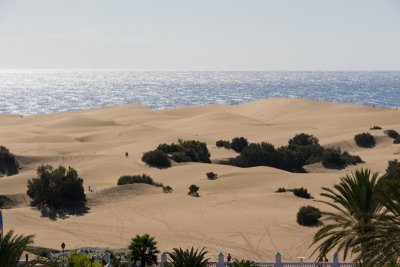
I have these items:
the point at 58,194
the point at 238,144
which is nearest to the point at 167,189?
the point at 58,194

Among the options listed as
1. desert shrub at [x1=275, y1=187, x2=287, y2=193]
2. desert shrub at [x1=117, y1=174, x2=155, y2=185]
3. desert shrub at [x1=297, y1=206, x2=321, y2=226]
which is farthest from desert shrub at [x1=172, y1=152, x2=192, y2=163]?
desert shrub at [x1=297, y1=206, x2=321, y2=226]

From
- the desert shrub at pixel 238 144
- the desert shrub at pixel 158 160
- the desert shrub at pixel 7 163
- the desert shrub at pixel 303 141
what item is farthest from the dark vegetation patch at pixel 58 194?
the desert shrub at pixel 303 141

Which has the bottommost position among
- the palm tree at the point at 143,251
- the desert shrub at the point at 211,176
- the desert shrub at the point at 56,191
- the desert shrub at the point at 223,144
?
the palm tree at the point at 143,251

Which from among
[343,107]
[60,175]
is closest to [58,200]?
[60,175]

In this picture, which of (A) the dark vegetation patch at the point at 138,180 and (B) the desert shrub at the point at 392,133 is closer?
(A) the dark vegetation patch at the point at 138,180

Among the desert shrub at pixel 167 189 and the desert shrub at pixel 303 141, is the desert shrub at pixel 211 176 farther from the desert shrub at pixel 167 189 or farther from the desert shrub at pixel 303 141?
the desert shrub at pixel 303 141

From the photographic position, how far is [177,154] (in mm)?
48750

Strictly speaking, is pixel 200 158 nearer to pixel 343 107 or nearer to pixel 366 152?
pixel 366 152

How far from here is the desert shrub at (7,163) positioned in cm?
4719

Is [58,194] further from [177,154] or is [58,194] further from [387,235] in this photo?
[387,235]

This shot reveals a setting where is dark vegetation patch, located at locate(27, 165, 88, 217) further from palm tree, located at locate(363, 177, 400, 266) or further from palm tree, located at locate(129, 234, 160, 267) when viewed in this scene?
palm tree, located at locate(363, 177, 400, 266)

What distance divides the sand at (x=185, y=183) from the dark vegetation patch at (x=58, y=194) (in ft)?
1.95

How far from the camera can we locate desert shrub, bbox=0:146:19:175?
47188 millimetres

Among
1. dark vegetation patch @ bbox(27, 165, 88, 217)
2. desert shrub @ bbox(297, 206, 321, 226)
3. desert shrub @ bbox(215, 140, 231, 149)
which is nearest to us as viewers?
desert shrub @ bbox(297, 206, 321, 226)
